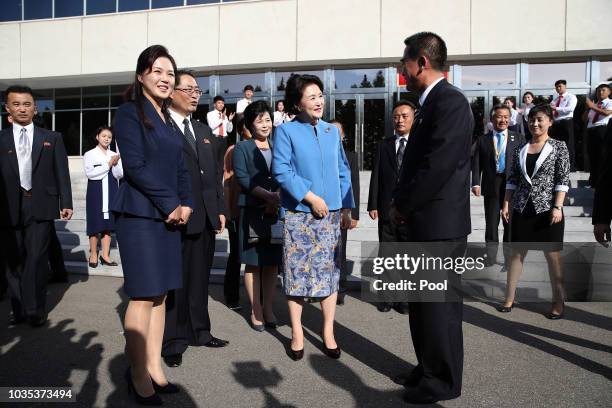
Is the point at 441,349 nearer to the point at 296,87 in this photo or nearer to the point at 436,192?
the point at 436,192

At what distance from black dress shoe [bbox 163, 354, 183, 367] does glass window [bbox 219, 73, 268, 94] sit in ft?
48.0

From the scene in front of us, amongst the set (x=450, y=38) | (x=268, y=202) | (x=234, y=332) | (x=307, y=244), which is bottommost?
(x=234, y=332)

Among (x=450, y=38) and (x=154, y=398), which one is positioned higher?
(x=450, y=38)

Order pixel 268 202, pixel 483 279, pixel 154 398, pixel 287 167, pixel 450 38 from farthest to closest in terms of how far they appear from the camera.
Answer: pixel 450 38, pixel 483 279, pixel 268 202, pixel 287 167, pixel 154 398

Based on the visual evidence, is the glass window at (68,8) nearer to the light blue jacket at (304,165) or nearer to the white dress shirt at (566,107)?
the white dress shirt at (566,107)

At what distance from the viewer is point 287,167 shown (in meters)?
3.88

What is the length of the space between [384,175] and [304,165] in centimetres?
184

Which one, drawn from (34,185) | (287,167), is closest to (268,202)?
(287,167)

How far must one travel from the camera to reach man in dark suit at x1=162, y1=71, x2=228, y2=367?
392 centimetres

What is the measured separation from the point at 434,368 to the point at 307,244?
133cm

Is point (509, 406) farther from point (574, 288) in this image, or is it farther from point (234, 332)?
point (574, 288)

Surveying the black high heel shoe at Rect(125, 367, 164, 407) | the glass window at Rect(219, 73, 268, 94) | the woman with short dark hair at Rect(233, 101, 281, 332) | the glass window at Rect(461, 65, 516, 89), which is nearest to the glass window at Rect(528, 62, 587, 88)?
the glass window at Rect(461, 65, 516, 89)

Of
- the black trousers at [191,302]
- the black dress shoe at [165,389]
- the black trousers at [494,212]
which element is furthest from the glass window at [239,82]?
the black dress shoe at [165,389]

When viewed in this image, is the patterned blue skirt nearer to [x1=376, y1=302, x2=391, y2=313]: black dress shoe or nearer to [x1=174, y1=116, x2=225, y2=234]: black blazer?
[x1=174, y1=116, x2=225, y2=234]: black blazer
